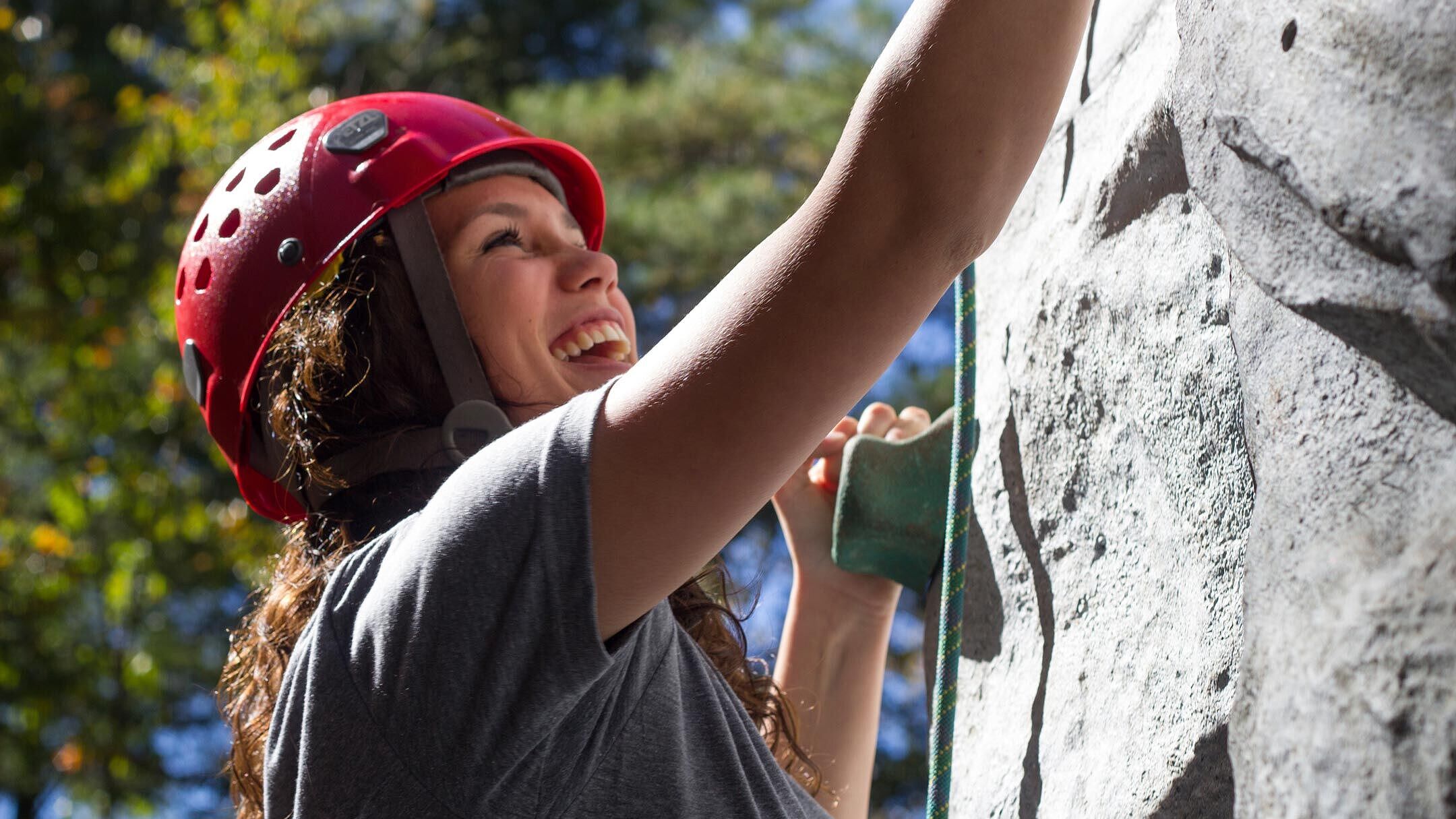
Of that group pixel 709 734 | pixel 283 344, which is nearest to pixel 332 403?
pixel 283 344

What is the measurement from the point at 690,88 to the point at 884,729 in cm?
526

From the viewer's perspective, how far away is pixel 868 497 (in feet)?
6.64

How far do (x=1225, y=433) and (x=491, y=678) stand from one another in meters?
0.72

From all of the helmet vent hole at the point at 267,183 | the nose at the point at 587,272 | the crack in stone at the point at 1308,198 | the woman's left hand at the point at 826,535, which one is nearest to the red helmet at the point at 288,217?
the helmet vent hole at the point at 267,183

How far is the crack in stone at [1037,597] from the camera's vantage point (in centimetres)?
151

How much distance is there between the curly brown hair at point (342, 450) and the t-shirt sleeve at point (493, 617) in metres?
0.48

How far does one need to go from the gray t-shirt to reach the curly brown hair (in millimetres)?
376

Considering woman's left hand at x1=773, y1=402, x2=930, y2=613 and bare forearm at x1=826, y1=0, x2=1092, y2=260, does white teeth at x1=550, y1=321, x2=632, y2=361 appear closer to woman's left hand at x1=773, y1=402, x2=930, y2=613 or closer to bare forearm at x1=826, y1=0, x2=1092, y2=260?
woman's left hand at x1=773, y1=402, x2=930, y2=613

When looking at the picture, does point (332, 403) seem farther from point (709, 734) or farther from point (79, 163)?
point (79, 163)

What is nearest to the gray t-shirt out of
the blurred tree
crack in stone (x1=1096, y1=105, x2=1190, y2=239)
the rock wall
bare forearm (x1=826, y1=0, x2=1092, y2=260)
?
bare forearm (x1=826, y1=0, x2=1092, y2=260)

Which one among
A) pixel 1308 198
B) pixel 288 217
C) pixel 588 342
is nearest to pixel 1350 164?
pixel 1308 198

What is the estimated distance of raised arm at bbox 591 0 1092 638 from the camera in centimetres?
103

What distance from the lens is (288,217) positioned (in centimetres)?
199

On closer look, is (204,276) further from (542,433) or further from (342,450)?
(542,433)
